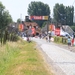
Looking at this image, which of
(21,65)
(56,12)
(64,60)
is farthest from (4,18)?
(21,65)

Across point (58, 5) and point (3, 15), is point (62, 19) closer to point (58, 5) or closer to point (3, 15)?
point (58, 5)

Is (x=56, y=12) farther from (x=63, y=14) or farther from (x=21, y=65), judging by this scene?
(x=21, y=65)

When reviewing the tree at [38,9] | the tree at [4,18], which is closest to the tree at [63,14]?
the tree at [38,9]

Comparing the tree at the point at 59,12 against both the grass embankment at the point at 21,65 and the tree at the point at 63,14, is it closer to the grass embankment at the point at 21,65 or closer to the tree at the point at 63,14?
the tree at the point at 63,14

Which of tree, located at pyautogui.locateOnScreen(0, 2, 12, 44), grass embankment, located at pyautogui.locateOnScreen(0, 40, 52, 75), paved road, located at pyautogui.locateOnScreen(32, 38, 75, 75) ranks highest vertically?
tree, located at pyautogui.locateOnScreen(0, 2, 12, 44)

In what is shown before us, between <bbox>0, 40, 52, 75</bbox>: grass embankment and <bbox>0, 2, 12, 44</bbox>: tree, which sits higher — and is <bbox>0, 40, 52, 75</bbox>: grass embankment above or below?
below

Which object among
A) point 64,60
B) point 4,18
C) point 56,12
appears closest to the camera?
point 64,60

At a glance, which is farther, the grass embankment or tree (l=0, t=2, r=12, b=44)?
tree (l=0, t=2, r=12, b=44)

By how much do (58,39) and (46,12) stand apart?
8886 cm

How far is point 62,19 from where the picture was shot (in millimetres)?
156000

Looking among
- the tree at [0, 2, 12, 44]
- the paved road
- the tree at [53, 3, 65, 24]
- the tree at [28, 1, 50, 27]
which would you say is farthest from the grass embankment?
the tree at [28, 1, 50, 27]

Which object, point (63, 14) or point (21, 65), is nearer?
point (21, 65)

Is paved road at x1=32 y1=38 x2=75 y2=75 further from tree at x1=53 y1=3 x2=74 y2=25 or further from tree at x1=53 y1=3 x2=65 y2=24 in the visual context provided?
tree at x1=53 y1=3 x2=65 y2=24

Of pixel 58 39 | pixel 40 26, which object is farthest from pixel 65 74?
pixel 40 26
